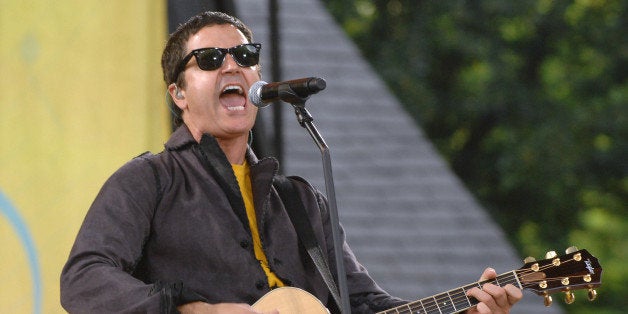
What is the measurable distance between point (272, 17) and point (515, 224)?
1228cm

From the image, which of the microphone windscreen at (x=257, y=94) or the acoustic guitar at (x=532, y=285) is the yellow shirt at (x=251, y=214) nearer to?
the acoustic guitar at (x=532, y=285)

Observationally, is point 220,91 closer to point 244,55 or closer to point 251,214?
point 244,55

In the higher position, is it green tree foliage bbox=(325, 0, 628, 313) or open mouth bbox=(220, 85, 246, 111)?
open mouth bbox=(220, 85, 246, 111)

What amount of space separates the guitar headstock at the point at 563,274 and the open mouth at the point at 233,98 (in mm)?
985

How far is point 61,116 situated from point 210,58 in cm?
81

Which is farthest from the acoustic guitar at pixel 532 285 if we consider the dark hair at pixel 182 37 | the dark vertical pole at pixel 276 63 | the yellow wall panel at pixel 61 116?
the dark vertical pole at pixel 276 63

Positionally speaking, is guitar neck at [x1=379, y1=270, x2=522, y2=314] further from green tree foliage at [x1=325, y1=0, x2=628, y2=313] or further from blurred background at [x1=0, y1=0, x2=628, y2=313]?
green tree foliage at [x1=325, y1=0, x2=628, y2=313]

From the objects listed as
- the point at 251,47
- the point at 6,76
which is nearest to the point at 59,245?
the point at 6,76

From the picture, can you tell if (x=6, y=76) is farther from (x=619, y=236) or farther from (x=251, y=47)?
(x=619, y=236)

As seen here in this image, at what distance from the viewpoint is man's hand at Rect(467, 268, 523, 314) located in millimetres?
3764

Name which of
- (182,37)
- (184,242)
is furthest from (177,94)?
(184,242)

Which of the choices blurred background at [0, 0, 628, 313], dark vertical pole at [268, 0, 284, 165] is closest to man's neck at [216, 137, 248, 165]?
dark vertical pole at [268, 0, 284, 165]

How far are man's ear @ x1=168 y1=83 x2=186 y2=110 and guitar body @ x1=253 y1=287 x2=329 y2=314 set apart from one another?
0.70m

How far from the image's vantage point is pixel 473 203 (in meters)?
7.65
